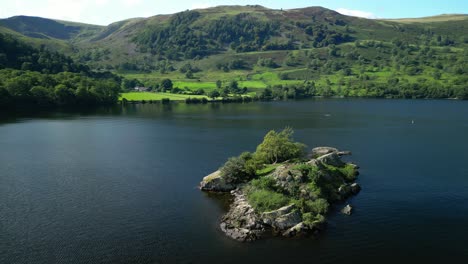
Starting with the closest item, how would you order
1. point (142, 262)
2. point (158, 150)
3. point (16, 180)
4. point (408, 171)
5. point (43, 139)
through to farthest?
point (142, 262)
point (16, 180)
point (408, 171)
point (158, 150)
point (43, 139)

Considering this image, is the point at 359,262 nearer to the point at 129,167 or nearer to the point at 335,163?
the point at 335,163

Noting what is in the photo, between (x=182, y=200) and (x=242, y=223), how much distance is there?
1477 cm

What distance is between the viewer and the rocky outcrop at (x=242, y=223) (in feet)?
175

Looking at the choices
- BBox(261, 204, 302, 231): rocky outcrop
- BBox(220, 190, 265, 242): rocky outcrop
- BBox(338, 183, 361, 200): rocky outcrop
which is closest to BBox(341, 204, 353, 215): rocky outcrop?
BBox(338, 183, 361, 200): rocky outcrop

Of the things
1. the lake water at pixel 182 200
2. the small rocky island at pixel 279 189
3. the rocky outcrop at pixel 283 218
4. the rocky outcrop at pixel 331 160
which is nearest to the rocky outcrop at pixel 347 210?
the small rocky island at pixel 279 189

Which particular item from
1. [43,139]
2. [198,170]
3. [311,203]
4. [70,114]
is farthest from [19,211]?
[70,114]

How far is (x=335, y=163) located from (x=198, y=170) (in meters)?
29.2

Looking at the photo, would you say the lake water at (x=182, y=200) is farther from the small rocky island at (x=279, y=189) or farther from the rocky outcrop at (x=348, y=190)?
the small rocky island at (x=279, y=189)

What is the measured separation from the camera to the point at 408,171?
287 feet

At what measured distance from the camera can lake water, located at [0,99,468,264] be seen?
163ft

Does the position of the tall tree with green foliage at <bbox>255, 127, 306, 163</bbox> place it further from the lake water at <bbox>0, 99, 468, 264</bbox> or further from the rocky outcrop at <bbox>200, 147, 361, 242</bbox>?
the lake water at <bbox>0, 99, 468, 264</bbox>

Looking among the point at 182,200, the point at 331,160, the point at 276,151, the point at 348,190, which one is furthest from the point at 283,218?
the point at 331,160

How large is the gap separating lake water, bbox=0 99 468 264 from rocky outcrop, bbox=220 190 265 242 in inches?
54.7

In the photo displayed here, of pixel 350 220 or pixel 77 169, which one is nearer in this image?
pixel 350 220
